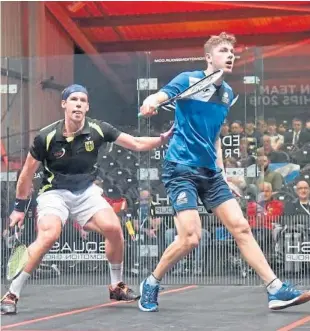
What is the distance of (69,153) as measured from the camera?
6.10m

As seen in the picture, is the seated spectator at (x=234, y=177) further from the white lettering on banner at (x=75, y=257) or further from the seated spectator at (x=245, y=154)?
the white lettering on banner at (x=75, y=257)

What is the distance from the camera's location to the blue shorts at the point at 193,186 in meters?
5.67

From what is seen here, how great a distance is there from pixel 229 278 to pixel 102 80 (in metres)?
2.45

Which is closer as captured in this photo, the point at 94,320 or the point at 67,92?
the point at 94,320

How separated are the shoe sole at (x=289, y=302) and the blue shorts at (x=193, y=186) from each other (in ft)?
2.36

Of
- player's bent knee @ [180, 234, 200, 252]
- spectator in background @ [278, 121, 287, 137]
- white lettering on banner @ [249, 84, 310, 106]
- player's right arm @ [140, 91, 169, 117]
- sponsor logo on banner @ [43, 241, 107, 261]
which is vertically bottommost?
sponsor logo on banner @ [43, 241, 107, 261]

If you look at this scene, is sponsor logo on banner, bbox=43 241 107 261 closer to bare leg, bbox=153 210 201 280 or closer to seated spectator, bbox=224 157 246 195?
seated spectator, bbox=224 157 246 195

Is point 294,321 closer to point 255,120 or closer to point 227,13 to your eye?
point 255,120

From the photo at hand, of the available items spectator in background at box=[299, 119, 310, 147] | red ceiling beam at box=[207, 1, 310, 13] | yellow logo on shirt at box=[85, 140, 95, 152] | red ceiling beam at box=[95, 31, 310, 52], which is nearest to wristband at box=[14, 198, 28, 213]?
yellow logo on shirt at box=[85, 140, 95, 152]

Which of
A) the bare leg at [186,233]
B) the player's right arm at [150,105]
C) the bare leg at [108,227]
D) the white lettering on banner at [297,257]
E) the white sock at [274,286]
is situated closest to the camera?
the player's right arm at [150,105]

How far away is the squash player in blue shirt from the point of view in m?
5.64

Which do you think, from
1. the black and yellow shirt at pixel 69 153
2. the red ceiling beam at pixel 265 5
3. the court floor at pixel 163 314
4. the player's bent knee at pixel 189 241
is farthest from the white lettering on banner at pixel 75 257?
the red ceiling beam at pixel 265 5

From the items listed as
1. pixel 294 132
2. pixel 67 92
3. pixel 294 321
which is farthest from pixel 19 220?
pixel 294 132

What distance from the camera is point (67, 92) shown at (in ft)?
20.4
